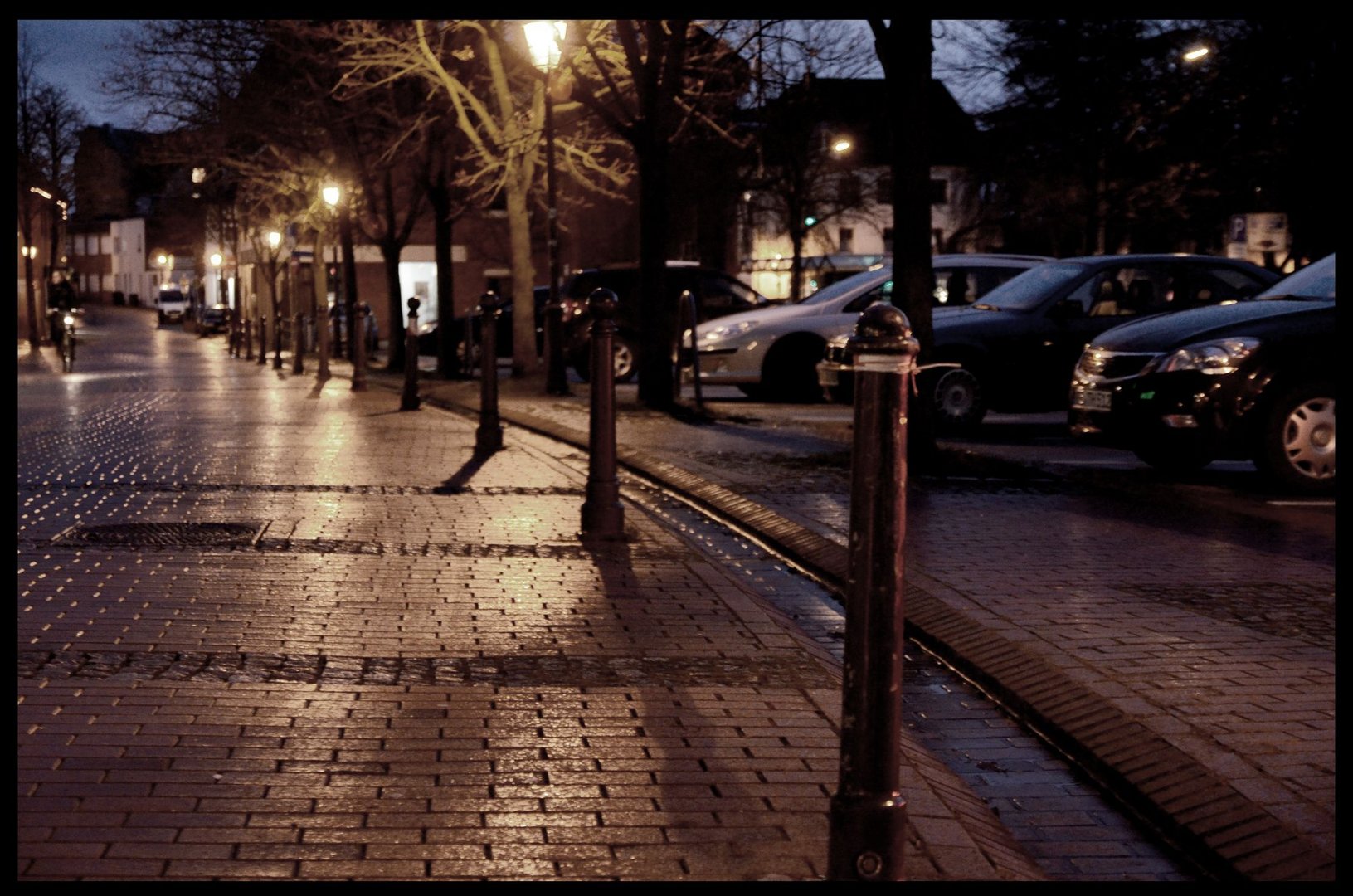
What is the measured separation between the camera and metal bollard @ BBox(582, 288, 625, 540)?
9250 millimetres

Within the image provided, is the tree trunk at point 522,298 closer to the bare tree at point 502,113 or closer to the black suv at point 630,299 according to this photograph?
the bare tree at point 502,113

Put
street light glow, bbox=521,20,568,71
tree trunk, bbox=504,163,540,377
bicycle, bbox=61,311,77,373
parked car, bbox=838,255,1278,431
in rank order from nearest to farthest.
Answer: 1. parked car, bbox=838,255,1278,431
2. street light glow, bbox=521,20,568,71
3. tree trunk, bbox=504,163,540,377
4. bicycle, bbox=61,311,77,373

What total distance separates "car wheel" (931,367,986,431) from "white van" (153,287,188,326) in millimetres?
88000

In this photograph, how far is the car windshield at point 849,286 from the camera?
21.0 metres

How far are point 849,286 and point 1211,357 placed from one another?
9.60 meters

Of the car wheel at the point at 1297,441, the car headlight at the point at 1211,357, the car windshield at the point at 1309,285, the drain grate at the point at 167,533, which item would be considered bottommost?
the drain grate at the point at 167,533

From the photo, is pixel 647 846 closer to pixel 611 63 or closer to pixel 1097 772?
pixel 1097 772

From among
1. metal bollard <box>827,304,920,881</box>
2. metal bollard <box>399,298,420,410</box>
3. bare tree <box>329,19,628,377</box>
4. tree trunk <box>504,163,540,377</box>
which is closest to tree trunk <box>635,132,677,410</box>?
metal bollard <box>399,298,420,410</box>

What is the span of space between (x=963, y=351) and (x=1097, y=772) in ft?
37.1

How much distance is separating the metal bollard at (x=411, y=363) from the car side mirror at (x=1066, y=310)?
249 inches

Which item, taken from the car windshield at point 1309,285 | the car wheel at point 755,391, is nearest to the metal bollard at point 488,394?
the car windshield at point 1309,285

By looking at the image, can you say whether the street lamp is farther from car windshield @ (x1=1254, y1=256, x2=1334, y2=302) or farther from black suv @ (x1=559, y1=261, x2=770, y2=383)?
car windshield @ (x1=1254, y1=256, x2=1334, y2=302)

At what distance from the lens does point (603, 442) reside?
30.7 ft
